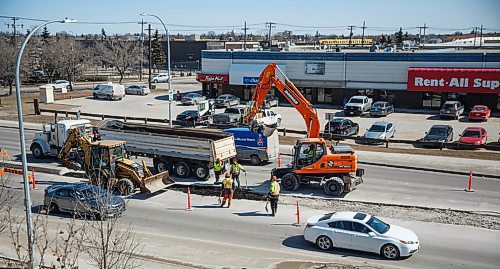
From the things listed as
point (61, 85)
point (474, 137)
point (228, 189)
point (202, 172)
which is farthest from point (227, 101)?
point (228, 189)

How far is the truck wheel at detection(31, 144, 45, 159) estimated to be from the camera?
31.9 m

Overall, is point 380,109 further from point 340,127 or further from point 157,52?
point 157,52

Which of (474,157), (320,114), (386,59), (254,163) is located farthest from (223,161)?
(386,59)

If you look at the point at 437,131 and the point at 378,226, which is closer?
the point at 378,226

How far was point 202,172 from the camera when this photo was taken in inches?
1063

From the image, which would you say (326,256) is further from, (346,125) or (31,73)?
(31,73)

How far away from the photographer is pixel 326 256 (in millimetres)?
17203

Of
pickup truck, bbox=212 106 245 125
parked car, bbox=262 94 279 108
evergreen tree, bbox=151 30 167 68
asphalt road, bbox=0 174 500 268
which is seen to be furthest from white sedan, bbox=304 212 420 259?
evergreen tree, bbox=151 30 167 68

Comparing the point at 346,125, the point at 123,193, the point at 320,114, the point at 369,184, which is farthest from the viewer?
the point at 320,114

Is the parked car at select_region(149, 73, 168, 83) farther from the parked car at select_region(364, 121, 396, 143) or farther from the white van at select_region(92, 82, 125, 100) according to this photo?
the parked car at select_region(364, 121, 396, 143)

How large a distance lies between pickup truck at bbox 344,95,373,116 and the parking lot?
2.20 feet

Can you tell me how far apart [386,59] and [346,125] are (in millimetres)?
18022

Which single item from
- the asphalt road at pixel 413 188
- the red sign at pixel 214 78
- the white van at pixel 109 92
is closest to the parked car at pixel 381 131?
the asphalt road at pixel 413 188

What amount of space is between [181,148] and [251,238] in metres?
9.26
